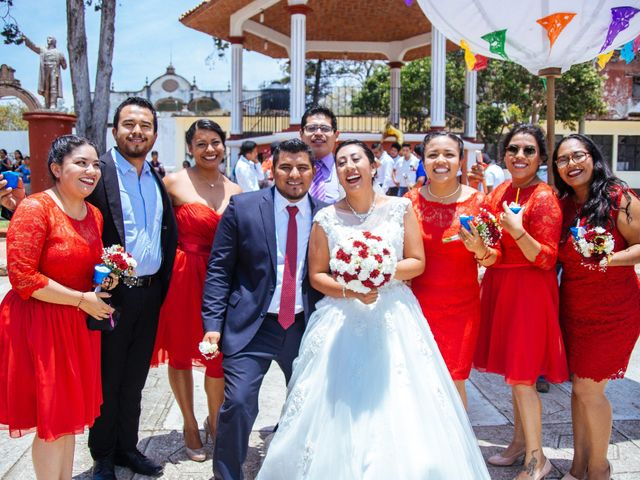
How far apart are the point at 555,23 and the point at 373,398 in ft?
9.48

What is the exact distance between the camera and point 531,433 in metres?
3.47

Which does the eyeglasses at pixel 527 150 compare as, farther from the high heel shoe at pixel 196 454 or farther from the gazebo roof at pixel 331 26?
the gazebo roof at pixel 331 26

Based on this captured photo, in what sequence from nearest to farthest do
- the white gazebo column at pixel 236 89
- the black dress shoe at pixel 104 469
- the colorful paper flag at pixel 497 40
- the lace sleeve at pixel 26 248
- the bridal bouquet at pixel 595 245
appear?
1. the lace sleeve at pixel 26 248
2. the bridal bouquet at pixel 595 245
3. the black dress shoe at pixel 104 469
4. the colorful paper flag at pixel 497 40
5. the white gazebo column at pixel 236 89

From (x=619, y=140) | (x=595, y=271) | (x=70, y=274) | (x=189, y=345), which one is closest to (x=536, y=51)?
(x=595, y=271)

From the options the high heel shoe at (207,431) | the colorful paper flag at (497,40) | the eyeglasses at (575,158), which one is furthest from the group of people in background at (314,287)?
the colorful paper flag at (497,40)

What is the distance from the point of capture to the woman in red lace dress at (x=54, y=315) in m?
2.89

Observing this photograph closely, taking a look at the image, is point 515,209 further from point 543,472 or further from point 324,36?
point 324,36

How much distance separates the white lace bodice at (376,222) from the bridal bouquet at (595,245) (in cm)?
97

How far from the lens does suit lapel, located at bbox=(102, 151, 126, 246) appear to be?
3.46m

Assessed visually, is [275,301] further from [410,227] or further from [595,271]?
[595,271]

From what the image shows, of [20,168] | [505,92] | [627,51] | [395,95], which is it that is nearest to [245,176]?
[627,51]

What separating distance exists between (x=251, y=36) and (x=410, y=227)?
17.3m

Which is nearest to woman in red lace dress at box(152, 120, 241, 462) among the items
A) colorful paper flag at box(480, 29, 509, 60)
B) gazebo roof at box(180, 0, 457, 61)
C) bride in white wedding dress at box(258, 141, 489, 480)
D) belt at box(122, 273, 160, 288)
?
belt at box(122, 273, 160, 288)

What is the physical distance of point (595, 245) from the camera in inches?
127
